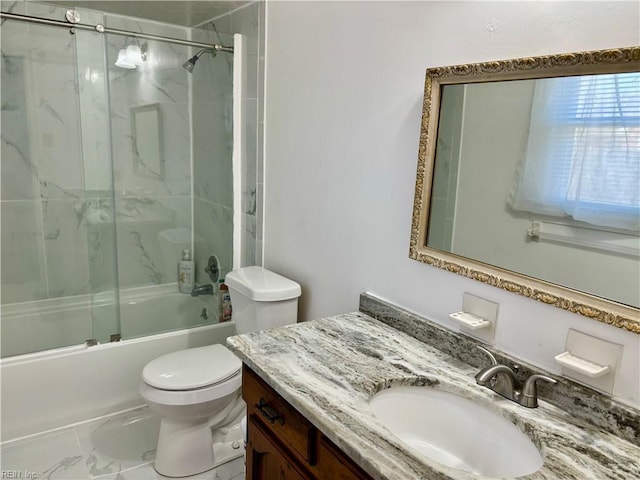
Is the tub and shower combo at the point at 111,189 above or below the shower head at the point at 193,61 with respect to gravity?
below

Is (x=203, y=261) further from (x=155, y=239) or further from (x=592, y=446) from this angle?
(x=592, y=446)

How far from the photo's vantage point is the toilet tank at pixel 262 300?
1.99m

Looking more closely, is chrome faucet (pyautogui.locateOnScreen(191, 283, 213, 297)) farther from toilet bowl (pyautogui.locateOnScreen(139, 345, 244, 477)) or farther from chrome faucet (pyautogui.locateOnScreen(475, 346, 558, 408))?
chrome faucet (pyautogui.locateOnScreen(475, 346, 558, 408))

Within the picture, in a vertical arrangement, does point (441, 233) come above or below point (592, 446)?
above

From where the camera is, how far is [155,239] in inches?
119

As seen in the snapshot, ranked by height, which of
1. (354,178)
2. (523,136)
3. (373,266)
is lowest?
(373,266)

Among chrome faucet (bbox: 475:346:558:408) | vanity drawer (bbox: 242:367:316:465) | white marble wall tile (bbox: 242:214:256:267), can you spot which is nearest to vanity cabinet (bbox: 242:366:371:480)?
vanity drawer (bbox: 242:367:316:465)

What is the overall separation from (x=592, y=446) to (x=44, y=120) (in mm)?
2963

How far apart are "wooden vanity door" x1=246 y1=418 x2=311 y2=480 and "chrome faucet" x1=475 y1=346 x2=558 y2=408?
511 millimetres

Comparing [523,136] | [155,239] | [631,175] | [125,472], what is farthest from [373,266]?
[155,239]

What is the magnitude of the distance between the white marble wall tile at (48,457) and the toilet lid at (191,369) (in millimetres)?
526

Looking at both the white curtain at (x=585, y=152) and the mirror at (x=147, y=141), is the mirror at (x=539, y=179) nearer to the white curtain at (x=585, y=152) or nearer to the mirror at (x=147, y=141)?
the white curtain at (x=585, y=152)

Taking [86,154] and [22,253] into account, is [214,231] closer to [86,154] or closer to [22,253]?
[86,154]

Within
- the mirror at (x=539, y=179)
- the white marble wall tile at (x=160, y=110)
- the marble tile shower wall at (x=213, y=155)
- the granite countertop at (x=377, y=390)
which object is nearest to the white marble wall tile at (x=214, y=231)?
the marble tile shower wall at (x=213, y=155)
